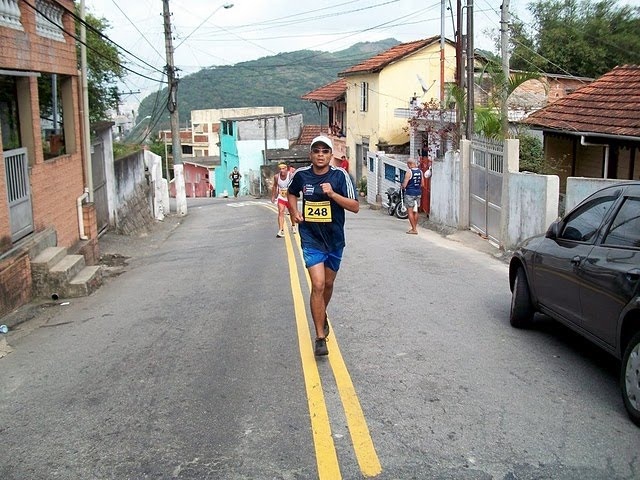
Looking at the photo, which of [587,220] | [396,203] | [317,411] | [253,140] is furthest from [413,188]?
[253,140]

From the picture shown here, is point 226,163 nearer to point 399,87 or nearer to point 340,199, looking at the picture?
point 399,87

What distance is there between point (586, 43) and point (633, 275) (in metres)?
32.0

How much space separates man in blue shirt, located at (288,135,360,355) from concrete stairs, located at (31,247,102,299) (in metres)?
5.38

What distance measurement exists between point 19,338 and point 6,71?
4121 millimetres

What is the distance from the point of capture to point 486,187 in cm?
1594

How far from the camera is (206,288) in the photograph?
10.7 m

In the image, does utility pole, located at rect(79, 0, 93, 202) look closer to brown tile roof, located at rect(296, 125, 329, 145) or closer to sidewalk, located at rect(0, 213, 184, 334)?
sidewalk, located at rect(0, 213, 184, 334)

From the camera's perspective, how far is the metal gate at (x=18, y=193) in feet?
33.6

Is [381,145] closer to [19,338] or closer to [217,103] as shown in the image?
[19,338]

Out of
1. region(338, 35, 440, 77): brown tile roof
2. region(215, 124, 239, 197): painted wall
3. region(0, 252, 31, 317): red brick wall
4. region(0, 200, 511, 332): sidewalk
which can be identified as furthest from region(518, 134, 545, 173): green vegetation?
region(215, 124, 239, 197): painted wall

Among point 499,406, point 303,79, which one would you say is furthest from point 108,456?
point 303,79

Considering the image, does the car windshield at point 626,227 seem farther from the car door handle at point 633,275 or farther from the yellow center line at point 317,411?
the yellow center line at point 317,411

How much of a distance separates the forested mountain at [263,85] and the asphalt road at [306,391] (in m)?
81.5

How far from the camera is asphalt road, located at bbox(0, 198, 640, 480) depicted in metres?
→ 4.50
